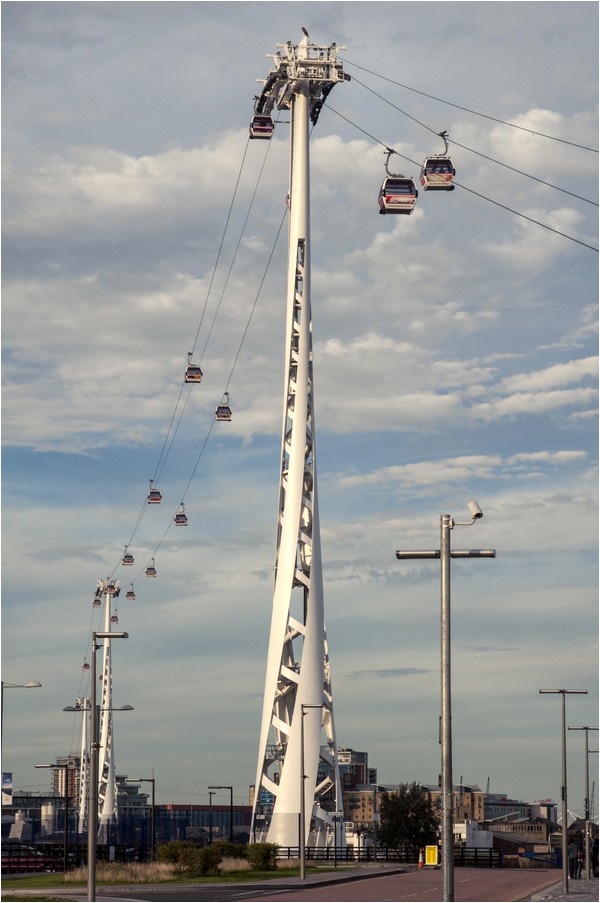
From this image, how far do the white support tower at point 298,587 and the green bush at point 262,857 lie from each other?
382 centimetres

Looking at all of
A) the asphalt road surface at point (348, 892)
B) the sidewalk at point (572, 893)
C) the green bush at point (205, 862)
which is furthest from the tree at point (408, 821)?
the sidewalk at point (572, 893)

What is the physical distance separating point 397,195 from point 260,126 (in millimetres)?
21075

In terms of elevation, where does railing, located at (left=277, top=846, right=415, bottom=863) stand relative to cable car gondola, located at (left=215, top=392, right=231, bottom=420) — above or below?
below

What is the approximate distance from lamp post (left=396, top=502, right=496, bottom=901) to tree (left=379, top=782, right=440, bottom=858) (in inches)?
2632

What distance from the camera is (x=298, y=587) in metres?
67.0

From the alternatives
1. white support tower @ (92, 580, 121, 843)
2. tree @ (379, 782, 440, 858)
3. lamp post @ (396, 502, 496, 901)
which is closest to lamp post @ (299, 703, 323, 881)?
tree @ (379, 782, 440, 858)

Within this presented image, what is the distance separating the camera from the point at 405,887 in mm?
50250

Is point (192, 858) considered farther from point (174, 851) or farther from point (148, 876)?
point (148, 876)

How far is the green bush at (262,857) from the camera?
200 feet

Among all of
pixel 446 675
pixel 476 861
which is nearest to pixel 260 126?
pixel 446 675

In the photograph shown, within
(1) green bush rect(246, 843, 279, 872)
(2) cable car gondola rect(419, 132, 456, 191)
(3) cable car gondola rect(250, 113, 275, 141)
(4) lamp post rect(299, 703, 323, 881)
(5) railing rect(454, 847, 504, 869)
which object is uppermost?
(3) cable car gondola rect(250, 113, 275, 141)

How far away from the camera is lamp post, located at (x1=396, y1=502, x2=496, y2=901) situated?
23.6m

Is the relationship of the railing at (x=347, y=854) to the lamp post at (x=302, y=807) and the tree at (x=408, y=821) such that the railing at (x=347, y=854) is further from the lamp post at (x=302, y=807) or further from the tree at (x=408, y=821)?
the lamp post at (x=302, y=807)

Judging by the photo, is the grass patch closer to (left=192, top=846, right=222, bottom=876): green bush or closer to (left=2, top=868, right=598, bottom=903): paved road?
(left=192, top=846, right=222, bottom=876): green bush
